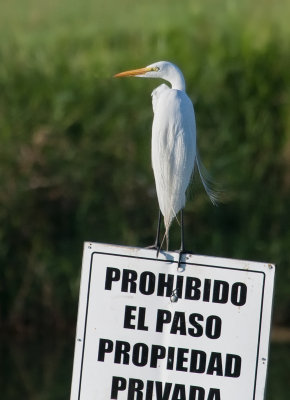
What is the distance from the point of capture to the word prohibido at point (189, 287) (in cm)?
201

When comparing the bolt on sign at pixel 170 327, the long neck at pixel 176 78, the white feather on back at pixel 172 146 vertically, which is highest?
the long neck at pixel 176 78

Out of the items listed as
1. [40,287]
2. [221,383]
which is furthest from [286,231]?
[221,383]

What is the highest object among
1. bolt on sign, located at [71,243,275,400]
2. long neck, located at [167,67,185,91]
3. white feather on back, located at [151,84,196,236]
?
long neck, located at [167,67,185,91]

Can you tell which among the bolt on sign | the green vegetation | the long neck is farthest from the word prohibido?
the green vegetation

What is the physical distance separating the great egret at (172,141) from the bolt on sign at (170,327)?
62 cm

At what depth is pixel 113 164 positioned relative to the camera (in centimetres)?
693

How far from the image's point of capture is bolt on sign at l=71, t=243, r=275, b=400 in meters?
2.00

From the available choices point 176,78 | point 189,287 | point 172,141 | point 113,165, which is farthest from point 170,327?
point 113,165

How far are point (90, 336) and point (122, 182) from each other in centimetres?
483

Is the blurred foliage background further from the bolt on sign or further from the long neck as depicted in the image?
the bolt on sign

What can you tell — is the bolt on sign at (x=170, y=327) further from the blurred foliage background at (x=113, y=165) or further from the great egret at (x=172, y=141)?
the blurred foliage background at (x=113, y=165)

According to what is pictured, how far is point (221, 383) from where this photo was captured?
2.02 meters

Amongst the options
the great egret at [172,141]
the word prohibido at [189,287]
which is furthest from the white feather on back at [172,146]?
the word prohibido at [189,287]

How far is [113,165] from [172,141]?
426 centimetres
